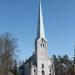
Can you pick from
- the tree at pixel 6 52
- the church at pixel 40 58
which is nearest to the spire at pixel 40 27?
the church at pixel 40 58

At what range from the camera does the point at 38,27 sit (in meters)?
95.6

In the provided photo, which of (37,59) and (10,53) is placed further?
(37,59)

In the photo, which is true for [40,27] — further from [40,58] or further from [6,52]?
[6,52]

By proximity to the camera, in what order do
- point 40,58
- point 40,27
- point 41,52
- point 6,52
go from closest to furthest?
point 6,52 < point 40,58 < point 41,52 < point 40,27

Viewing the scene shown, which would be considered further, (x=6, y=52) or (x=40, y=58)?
(x=40, y=58)

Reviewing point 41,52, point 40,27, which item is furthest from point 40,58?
point 40,27

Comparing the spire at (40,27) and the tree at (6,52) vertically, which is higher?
the spire at (40,27)

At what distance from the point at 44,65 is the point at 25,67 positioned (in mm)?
9383

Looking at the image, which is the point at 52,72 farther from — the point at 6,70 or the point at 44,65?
the point at 6,70

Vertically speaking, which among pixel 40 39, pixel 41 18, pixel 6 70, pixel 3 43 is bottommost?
pixel 6 70

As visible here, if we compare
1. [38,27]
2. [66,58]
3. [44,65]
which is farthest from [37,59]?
[66,58]

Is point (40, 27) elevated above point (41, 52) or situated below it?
above

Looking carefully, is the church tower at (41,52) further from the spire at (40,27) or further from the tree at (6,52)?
the tree at (6,52)

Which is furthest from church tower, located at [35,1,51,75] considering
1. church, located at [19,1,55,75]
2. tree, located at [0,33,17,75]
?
tree, located at [0,33,17,75]
